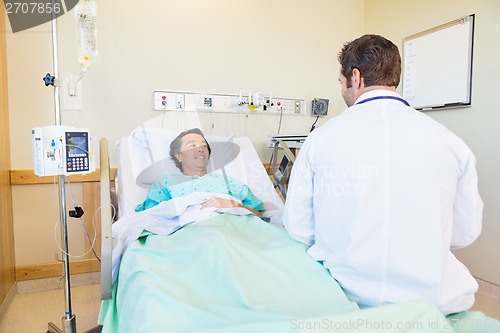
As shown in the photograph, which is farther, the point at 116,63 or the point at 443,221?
the point at 116,63

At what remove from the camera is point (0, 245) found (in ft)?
6.48

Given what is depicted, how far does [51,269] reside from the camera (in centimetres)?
234

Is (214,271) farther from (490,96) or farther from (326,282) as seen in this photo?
(490,96)

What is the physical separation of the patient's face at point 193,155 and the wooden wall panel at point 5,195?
3.38 feet

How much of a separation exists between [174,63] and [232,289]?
1981mm

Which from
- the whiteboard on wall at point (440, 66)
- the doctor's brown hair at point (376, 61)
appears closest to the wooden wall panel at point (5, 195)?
the doctor's brown hair at point (376, 61)

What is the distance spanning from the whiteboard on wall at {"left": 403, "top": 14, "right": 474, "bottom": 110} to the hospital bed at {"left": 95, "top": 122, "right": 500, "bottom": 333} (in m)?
1.77

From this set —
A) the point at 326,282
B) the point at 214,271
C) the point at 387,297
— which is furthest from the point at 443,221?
the point at 214,271

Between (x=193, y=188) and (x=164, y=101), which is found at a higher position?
(x=164, y=101)

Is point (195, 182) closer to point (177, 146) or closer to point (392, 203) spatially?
point (177, 146)

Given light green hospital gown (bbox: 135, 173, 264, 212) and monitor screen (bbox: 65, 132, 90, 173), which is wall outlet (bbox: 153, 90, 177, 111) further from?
monitor screen (bbox: 65, 132, 90, 173)

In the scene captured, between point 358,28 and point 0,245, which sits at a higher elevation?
point 358,28

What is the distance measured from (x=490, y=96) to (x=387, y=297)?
1850 millimetres

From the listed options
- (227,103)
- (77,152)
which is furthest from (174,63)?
(77,152)
